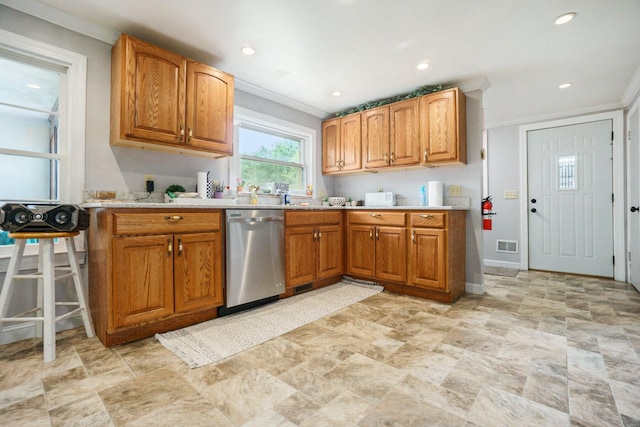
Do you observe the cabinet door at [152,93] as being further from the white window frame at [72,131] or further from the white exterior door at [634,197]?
the white exterior door at [634,197]

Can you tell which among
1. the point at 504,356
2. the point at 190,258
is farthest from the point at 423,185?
the point at 190,258

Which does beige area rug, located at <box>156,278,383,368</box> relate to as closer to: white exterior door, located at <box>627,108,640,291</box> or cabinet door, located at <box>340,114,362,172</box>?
cabinet door, located at <box>340,114,362,172</box>

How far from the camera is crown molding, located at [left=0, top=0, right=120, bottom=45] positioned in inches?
79.6

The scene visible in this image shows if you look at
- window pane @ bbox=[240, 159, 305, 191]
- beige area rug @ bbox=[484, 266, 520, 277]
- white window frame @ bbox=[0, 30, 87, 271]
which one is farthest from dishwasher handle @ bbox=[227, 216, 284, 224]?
beige area rug @ bbox=[484, 266, 520, 277]

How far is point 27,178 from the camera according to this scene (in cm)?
218

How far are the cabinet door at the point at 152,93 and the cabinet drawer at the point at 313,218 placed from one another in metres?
1.21

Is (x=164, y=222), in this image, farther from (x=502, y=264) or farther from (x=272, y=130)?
(x=502, y=264)

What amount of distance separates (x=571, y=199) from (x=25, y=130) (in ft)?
19.6

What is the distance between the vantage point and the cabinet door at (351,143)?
391 cm

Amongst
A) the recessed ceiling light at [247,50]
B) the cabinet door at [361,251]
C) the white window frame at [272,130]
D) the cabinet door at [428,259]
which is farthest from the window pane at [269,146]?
the cabinet door at [428,259]

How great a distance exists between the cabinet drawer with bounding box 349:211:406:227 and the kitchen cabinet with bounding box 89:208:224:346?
1.69 metres

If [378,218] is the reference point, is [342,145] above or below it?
above

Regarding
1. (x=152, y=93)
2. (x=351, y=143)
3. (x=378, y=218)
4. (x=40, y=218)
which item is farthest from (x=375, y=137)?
(x=40, y=218)

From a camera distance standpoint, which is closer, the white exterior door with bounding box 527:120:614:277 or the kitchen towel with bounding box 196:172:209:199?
the kitchen towel with bounding box 196:172:209:199
